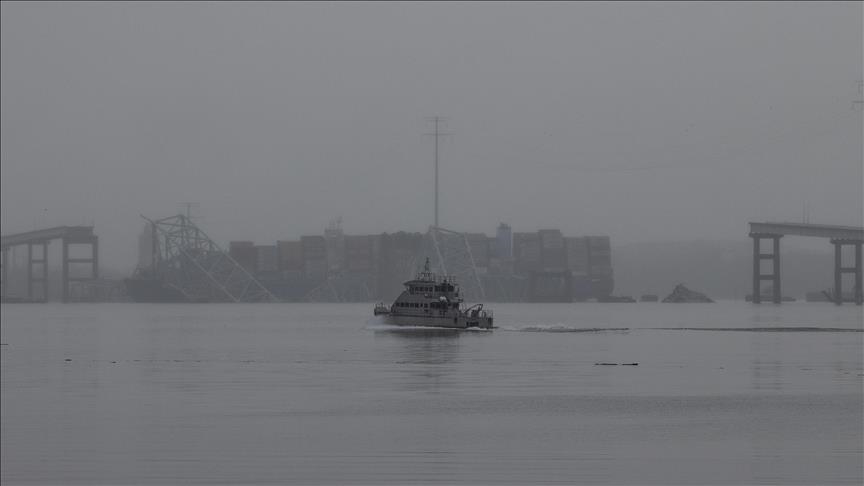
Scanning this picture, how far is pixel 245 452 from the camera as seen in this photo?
3023 centimetres

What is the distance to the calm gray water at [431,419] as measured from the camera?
28.0 meters

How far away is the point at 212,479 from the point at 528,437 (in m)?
10.3

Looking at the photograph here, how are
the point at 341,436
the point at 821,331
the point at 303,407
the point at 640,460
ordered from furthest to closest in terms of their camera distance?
the point at 821,331
the point at 303,407
the point at 341,436
the point at 640,460

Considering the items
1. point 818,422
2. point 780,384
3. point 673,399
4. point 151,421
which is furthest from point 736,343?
point 151,421

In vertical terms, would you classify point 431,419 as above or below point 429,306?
below

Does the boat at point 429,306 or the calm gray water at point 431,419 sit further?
the boat at point 429,306

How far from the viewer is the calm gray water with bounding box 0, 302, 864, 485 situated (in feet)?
91.7

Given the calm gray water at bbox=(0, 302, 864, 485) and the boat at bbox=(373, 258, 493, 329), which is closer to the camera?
the calm gray water at bbox=(0, 302, 864, 485)

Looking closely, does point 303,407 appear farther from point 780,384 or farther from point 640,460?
point 780,384

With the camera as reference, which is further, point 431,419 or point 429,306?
point 429,306

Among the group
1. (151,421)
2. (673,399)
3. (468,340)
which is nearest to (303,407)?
(151,421)

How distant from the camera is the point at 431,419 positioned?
1531 inches

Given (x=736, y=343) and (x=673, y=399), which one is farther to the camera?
(x=736, y=343)

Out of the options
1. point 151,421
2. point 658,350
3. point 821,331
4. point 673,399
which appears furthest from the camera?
point 821,331
